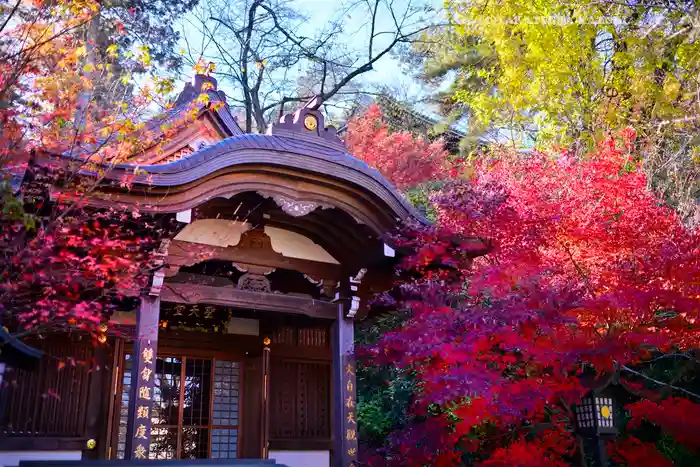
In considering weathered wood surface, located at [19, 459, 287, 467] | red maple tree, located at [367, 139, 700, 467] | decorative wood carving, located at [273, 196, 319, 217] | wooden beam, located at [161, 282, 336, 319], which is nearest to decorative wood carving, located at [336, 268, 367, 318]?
wooden beam, located at [161, 282, 336, 319]

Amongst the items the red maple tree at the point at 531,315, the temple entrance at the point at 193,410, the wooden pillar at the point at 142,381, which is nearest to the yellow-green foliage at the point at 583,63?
the red maple tree at the point at 531,315

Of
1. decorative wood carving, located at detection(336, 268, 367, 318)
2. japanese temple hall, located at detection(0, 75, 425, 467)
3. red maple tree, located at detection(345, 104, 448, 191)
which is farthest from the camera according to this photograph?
red maple tree, located at detection(345, 104, 448, 191)

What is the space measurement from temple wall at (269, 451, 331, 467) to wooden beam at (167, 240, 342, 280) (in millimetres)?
3048

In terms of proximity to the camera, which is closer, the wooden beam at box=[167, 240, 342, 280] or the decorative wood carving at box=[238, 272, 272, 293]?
the wooden beam at box=[167, 240, 342, 280]

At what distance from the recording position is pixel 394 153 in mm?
24031

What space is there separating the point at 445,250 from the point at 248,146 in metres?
3.14

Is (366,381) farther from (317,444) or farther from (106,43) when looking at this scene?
(106,43)

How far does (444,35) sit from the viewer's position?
25.5 meters

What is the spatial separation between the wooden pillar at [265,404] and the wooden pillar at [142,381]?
297 cm

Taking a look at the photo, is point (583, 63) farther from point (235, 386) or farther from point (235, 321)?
point (235, 386)

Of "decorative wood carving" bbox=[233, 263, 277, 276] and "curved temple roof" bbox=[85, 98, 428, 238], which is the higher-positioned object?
"curved temple roof" bbox=[85, 98, 428, 238]

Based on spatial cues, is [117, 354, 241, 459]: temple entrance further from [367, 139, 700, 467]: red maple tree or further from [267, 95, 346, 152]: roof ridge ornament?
[267, 95, 346, 152]: roof ridge ornament

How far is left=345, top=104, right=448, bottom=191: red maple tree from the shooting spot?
23422 mm

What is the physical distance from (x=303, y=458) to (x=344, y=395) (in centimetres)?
209
